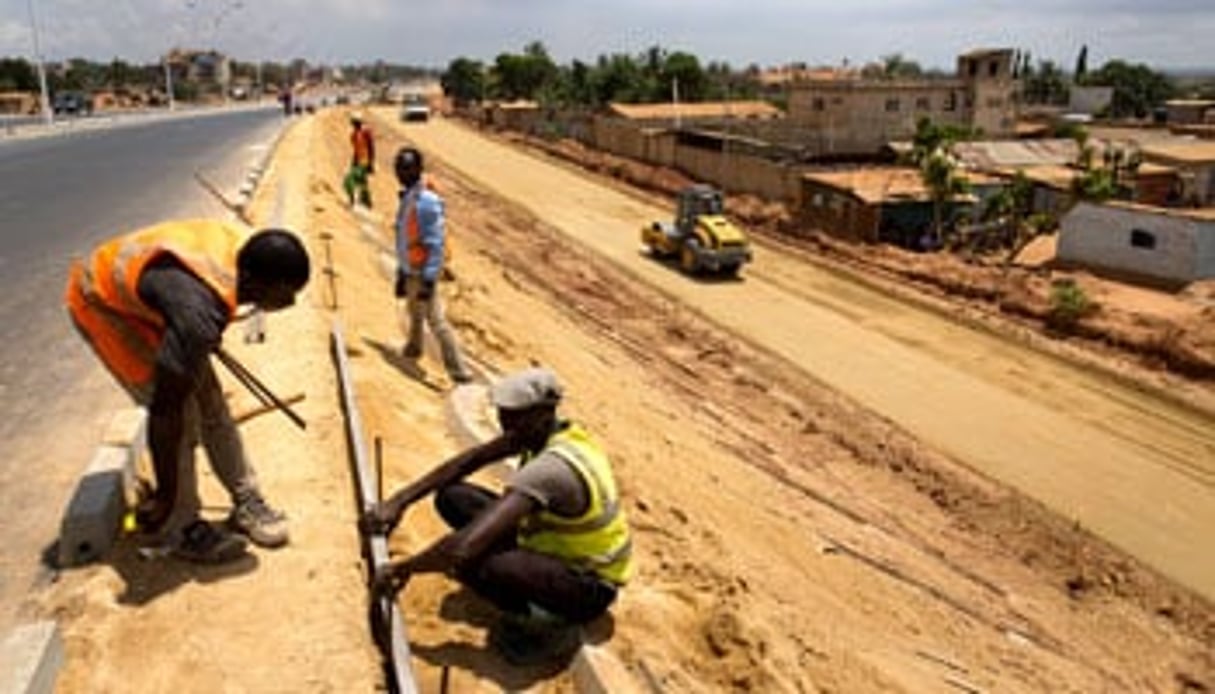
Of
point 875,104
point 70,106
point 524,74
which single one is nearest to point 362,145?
point 875,104

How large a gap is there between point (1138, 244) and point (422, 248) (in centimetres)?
2130

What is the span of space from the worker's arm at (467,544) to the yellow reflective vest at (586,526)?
197 millimetres

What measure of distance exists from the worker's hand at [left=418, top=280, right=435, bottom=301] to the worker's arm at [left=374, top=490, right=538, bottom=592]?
5529 millimetres

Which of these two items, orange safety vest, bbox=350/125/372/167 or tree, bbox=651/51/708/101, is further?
tree, bbox=651/51/708/101

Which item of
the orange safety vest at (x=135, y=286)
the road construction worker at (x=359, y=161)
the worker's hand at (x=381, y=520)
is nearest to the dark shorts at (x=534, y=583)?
the worker's hand at (x=381, y=520)

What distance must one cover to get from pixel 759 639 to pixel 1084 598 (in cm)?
667

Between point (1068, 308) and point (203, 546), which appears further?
point (1068, 308)

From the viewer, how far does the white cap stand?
4.97m

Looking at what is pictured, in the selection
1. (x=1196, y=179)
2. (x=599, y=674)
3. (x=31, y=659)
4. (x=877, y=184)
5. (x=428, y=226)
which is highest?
(x=428, y=226)

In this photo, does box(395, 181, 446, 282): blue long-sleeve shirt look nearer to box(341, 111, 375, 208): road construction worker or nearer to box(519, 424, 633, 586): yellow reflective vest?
box(519, 424, 633, 586): yellow reflective vest

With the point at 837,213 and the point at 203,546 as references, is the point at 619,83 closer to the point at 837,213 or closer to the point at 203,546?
the point at 837,213

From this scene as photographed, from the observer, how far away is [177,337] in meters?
4.65

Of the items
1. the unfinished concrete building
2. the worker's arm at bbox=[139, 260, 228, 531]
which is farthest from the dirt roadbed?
the unfinished concrete building

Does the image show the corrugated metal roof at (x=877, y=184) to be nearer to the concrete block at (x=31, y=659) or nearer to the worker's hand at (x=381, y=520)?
the worker's hand at (x=381, y=520)
